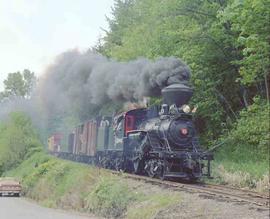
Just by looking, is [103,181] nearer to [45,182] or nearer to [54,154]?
[45,182]

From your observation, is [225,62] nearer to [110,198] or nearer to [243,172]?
[243,172]

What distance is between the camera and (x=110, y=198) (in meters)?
16.3

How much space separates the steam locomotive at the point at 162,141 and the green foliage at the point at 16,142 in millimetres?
29571

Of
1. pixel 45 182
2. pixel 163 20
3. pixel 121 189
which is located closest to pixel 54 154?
pixel 45 182

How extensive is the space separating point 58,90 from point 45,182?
29.8ft

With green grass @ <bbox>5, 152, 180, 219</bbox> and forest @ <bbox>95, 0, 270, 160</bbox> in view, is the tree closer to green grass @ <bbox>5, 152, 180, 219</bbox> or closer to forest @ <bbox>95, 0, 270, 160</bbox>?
green grass @ <bbox>5, 152, 180, 219</bbox>

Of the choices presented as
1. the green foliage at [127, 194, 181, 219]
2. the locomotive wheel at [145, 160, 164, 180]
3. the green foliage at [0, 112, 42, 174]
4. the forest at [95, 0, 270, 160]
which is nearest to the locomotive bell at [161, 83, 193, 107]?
the locomotive wheel at [145, 160, 164, 180]

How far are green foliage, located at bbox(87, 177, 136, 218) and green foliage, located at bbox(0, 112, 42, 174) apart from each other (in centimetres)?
3333

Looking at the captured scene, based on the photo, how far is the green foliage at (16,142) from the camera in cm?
5093

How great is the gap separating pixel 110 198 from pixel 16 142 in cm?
3701

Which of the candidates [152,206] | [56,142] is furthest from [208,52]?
[56,142]

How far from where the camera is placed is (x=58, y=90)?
37406 mm

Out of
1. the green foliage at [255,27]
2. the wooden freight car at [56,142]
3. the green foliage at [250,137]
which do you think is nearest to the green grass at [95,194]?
the green foliage at [250,137]

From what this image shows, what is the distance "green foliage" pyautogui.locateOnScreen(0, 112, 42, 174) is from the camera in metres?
50.9
